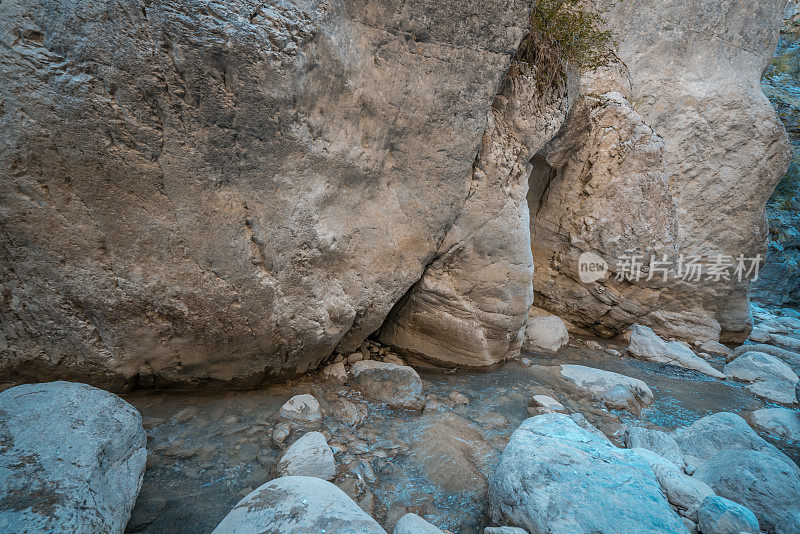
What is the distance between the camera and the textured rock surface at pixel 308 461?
2.47 metres

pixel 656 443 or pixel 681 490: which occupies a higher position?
pixel 681 490

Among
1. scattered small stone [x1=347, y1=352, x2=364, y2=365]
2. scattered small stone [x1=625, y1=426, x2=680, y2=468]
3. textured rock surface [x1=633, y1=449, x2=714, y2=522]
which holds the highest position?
textured rock surface [x1=633, y1=449, x2=714, y2=522]

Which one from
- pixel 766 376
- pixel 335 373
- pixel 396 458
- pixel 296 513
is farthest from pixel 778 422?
pixel 296 513

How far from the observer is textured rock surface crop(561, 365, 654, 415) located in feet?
13.1

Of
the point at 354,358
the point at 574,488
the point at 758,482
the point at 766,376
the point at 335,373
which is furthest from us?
the point at 766,376

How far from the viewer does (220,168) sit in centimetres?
268

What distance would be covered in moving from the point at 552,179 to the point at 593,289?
72.2 inches

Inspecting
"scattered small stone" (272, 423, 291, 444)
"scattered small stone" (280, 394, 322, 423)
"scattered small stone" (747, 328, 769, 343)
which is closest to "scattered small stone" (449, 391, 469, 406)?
"scattered small stone" (280, 394, 322, 423)

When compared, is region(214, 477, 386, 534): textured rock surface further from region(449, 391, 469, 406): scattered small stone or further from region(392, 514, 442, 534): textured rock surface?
region(449, 391, 469, 406): scattered small stone

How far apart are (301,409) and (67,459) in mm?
1515

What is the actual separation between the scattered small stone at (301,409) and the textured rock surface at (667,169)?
4.40 meters

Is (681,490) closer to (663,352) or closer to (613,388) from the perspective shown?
(613,388)

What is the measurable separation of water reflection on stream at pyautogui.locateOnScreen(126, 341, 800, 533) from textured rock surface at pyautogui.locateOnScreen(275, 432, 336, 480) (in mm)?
111

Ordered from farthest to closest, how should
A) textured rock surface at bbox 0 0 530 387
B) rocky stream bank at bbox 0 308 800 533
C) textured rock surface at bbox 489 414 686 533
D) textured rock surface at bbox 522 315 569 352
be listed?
textured rock surface at bbox 522 315 569 352 < textured rock surface at bbox 0 0 530 387 < textured rock surface at bbox 489 414 686 533 < rocky stream bank at bbox 0 308 800 533
